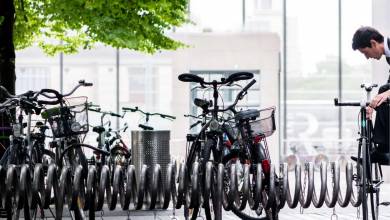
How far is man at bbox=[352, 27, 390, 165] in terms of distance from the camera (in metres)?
5.12

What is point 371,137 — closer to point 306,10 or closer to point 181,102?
point 181,102

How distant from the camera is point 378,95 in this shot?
199 inches

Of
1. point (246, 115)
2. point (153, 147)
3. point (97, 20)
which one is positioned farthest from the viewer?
point (97, 20)

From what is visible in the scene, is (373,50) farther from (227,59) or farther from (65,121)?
(227,59)

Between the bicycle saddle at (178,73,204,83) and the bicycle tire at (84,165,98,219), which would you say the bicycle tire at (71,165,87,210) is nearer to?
the bicycle tire at (84,165,98,219)

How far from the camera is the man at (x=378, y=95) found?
16.8ft

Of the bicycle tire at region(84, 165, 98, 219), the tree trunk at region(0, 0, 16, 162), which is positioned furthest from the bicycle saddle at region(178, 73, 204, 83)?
the tree trunk at region(0, 0, 16, 162)

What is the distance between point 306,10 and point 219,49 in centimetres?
276

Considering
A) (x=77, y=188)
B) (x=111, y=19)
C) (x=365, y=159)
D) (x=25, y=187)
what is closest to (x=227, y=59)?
(x=111, y=19)

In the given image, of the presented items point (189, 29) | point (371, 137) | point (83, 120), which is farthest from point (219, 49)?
point (371, 137)

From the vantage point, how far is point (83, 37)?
11945 mm

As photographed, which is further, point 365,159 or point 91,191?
point 91,191

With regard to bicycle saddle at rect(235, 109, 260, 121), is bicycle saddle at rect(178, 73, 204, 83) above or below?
above

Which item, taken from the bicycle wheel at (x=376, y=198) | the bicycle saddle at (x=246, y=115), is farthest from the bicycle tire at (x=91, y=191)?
the bicycle wheel at (x=376, y=198)
